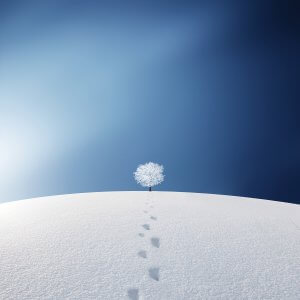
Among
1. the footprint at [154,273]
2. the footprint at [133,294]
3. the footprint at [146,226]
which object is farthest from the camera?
the footprint at [146,226]

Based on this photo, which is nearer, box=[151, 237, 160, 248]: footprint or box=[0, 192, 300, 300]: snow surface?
box=[0, 192, 300, 300]: snow surface

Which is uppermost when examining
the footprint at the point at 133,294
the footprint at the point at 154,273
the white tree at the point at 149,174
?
the white tree at the point at 149,174

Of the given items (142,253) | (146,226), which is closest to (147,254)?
(142,253)

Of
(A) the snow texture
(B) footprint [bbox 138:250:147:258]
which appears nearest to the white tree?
(A) the snow texture

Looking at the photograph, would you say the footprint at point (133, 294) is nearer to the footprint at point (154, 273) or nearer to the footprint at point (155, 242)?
the footprint at point (154, 273)

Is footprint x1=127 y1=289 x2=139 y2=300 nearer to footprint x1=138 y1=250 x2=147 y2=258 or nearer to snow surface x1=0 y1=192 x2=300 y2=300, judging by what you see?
snow surface x1=0 y1=192 x2=300 y2=300

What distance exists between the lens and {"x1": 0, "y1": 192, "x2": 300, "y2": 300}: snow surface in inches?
259

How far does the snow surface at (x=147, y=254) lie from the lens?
6582 millimetres

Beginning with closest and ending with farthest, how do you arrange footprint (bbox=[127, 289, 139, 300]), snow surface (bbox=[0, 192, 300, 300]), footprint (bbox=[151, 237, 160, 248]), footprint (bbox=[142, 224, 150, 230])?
footprint (bbox=[127, 289, 139, 300]) < snow surface (bbox=[0, 192, 300, 300]) < footprint (bbox=[151, 237, 160, 248]) < footprint (bbox=[142, 224, 150, 230])

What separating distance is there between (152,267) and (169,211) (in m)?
7.19

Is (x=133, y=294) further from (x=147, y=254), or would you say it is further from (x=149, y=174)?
(x=149, y=174)

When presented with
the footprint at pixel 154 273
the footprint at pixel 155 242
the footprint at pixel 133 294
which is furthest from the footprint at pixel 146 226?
the footprint at pixel 133 294

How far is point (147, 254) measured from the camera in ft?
28.9

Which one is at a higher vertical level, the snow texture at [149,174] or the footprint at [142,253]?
the snow texture at [149,174]
